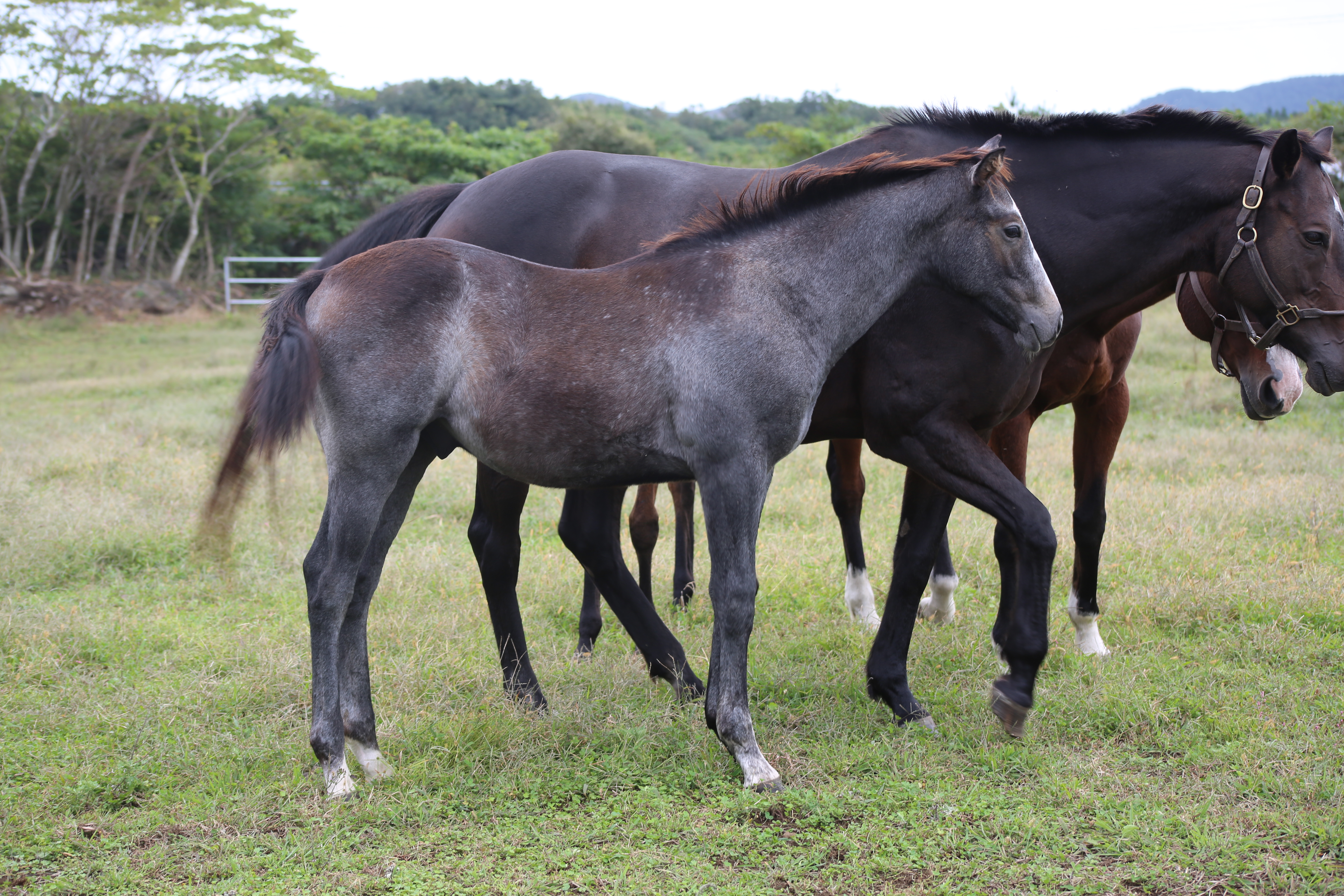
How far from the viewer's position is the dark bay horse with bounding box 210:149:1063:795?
321 cm

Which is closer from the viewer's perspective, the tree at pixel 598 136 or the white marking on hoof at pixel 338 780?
the white marking on hoof at pixel 338 780

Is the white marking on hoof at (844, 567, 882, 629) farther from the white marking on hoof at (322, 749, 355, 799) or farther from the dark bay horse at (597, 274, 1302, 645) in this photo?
the white marking on hoof at (322, 749, 355, 799)

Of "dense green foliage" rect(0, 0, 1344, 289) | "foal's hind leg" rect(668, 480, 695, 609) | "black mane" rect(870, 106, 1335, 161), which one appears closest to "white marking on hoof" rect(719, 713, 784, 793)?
"foal's hind leg" rect(668, 480, 695, 609)

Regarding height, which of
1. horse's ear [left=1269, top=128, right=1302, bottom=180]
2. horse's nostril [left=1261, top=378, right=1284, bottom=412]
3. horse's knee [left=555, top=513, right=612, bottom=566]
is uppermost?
horse's ear [left=1269, top=128, right=1302, bottom=180]

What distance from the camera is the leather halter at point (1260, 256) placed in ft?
12.1

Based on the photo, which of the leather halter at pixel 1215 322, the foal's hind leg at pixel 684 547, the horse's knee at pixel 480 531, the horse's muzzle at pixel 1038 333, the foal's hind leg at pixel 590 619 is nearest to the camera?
the horse's muzzle at pixel 1038 333

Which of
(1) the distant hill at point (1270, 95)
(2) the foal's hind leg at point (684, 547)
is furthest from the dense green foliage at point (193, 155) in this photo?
(2) the foal's hind leg at point (684, 547)

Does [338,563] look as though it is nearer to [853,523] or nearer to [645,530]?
[645,530]

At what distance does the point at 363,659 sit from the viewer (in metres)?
3.54

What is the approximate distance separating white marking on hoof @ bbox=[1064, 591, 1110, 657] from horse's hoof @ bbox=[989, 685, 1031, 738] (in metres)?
1.16

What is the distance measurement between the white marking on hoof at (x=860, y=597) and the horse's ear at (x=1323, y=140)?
280 centimetres

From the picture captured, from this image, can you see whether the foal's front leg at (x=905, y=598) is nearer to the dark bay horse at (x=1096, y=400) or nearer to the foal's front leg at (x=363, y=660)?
the dark bay horse at (x=1096, y=400)

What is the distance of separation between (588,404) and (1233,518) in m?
4.91

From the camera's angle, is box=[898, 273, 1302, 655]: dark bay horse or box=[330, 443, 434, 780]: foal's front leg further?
box=[898, 273, 1302, 655]: dark bay horse
